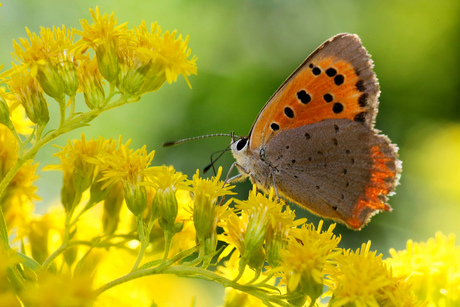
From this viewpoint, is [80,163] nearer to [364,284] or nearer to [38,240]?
[38,240]

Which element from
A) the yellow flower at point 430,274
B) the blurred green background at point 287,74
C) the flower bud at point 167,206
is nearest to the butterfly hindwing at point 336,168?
the yellow flower at point 430,274

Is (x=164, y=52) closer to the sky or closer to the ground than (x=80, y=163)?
closer to the sky

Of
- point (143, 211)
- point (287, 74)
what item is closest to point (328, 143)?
point (143, 211)

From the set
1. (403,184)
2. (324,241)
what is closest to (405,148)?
(403,184)

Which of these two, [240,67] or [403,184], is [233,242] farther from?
[403,184]

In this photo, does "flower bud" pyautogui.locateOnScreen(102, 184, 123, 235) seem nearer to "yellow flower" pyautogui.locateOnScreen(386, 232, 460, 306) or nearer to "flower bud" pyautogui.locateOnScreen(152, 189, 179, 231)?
"flower bud" pyautogui.locateOnScreen(152, 189, 179, 231)

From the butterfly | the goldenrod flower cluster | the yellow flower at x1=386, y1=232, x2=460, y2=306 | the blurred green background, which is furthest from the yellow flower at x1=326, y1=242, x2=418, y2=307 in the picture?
the blurred green background
